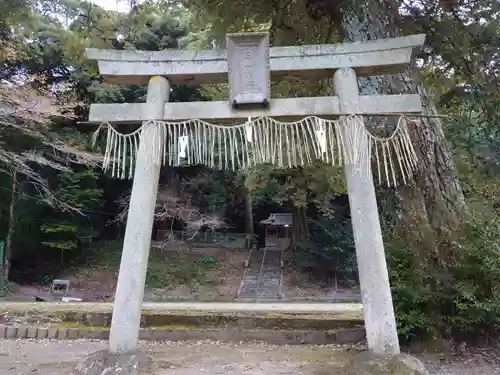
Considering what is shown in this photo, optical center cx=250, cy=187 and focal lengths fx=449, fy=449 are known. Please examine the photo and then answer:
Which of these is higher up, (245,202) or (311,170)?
(245,202)

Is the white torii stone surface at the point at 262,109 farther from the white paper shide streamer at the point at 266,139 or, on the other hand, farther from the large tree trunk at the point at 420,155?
the large tree trunk at the point at 420,155

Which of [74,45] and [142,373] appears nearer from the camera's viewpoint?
[142,373]

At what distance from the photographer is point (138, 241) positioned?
3863 millimetres

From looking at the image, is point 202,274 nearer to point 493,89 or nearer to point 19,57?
point 19,57

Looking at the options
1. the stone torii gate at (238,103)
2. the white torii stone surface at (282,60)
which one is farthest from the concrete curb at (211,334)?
the white torii stone surface at (282,60)

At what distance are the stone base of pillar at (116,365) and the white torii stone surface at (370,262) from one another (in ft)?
5.99

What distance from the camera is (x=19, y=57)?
1084 centimetres

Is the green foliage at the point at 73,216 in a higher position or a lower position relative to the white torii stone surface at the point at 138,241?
higher

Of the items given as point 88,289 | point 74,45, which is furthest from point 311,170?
point 88,289

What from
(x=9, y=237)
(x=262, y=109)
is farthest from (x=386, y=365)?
(x=9, y=237)

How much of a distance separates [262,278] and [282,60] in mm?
11949

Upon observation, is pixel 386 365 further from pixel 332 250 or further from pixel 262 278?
pixel 262 278

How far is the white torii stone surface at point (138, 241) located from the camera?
374cm

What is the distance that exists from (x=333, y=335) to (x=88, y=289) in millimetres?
10753
